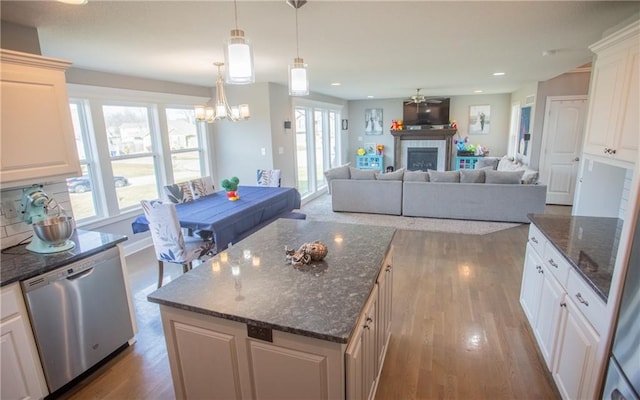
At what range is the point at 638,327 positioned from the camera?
1062 millimetres

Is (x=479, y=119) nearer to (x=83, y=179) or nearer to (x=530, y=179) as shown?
(x=530, y=179)

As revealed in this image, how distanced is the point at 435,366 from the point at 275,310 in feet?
4.67

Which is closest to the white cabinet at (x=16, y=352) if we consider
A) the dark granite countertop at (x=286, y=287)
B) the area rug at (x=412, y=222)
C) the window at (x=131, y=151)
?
the dark granite countertop at (x=286, y=287)

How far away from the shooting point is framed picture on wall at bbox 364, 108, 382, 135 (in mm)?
9695

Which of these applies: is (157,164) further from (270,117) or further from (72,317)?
(72,317)

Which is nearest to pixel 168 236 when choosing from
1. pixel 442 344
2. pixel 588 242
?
pixel 442 344

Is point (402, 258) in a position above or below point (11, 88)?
below

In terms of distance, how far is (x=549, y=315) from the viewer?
1.96 m

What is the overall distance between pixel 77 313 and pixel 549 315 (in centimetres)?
292

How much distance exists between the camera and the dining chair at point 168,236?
2.83 m

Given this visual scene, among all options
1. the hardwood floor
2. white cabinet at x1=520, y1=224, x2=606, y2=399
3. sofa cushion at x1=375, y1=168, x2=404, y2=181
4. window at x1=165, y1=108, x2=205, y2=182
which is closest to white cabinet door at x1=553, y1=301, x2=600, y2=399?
white cabinet at x1=520, y1=224, x2=606, y2=399

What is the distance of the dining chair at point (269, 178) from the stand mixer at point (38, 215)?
9.15 ft

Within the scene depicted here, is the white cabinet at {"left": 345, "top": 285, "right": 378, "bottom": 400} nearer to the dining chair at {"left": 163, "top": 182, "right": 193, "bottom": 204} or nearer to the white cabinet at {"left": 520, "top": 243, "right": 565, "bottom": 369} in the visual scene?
the white cabinet at {"left": 520, "top": 243, "right": 565, "bottom": 369}

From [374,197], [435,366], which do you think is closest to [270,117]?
[374,197]
